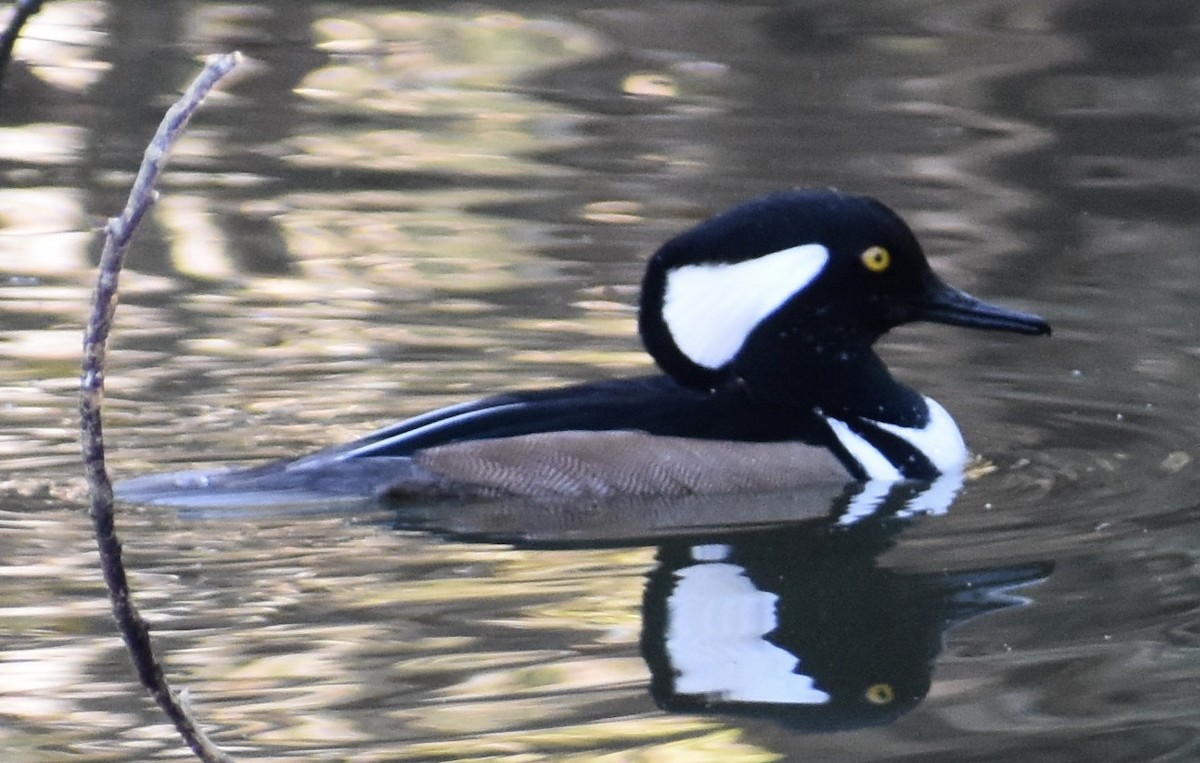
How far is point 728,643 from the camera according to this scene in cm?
526

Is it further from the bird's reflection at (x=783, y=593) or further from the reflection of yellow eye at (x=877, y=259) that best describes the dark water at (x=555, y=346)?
the reflection of yellow eye at (x=877, y=259)

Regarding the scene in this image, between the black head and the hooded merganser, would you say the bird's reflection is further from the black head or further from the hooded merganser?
the black head

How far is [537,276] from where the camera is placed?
9438 mm

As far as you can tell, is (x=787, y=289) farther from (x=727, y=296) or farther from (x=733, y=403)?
(x=733, y=403)

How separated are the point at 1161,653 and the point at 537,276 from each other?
4.79 m

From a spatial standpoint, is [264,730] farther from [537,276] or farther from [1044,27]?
[1044,27]

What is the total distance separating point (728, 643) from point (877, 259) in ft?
6.08

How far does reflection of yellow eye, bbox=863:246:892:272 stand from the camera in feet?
21.9

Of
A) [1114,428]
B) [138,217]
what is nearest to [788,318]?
[1114,428]

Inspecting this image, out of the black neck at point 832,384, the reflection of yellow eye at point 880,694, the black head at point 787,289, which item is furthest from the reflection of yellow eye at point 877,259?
the reflection of yellow eye at point 880,694

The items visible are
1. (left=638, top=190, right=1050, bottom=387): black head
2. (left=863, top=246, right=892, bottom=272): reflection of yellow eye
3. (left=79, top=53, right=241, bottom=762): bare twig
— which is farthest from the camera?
(left=863, top=246, right=892, bottom=272): reflection of yellow eye

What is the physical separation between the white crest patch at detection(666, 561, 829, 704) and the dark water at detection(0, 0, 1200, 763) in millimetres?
59

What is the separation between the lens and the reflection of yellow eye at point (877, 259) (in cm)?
667

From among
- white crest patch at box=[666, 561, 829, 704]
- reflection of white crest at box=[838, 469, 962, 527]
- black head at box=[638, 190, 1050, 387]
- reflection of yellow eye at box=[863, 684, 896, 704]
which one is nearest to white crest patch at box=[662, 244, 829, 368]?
black head at box=[638, 190, 1050, 387]
